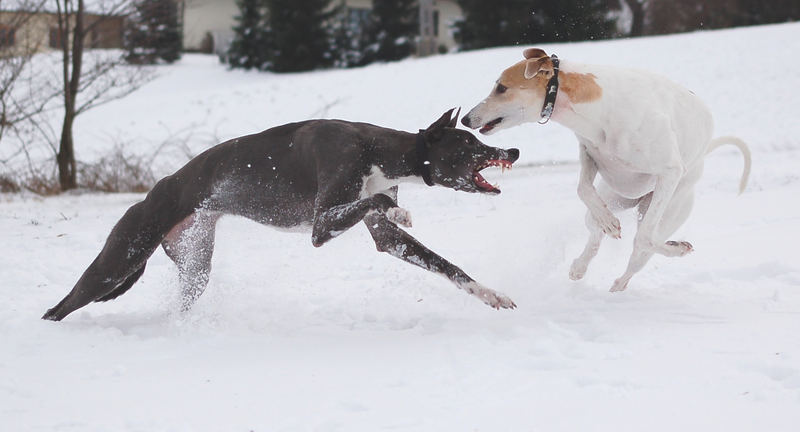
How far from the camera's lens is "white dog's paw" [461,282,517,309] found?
450 cm

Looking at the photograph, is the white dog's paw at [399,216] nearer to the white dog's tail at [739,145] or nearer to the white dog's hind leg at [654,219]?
the white dog's hind leg at [654,219]

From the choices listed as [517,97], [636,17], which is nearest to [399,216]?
[517,97]

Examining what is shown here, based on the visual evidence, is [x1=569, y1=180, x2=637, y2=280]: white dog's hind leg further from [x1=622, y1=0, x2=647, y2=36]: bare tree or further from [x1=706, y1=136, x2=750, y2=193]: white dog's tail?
[x1=622, y1=0, x2=647, y2=36]: bare tree

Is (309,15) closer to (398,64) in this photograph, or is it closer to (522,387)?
(398,64)

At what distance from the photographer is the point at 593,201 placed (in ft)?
16.4

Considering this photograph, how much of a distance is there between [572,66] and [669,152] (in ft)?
2.46

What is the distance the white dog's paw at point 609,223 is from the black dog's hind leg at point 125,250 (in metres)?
2.50

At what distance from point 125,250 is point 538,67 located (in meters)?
2.63

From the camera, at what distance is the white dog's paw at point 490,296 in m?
4.50

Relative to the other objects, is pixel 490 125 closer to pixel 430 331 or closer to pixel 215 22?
pixel 430 331

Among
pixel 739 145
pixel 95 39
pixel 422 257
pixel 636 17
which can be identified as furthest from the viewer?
pixel 636 17

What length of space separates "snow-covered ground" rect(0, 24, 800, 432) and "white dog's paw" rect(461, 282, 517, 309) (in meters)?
0.10

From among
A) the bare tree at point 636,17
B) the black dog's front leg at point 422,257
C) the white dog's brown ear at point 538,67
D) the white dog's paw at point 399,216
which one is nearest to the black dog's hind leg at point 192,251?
the black dog's front leg at point 422,257

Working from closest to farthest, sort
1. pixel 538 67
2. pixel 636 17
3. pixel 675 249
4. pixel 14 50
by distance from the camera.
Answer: pixel 538 67 < pixel 675 249 < pixel 14 50 < pixel 636 17
